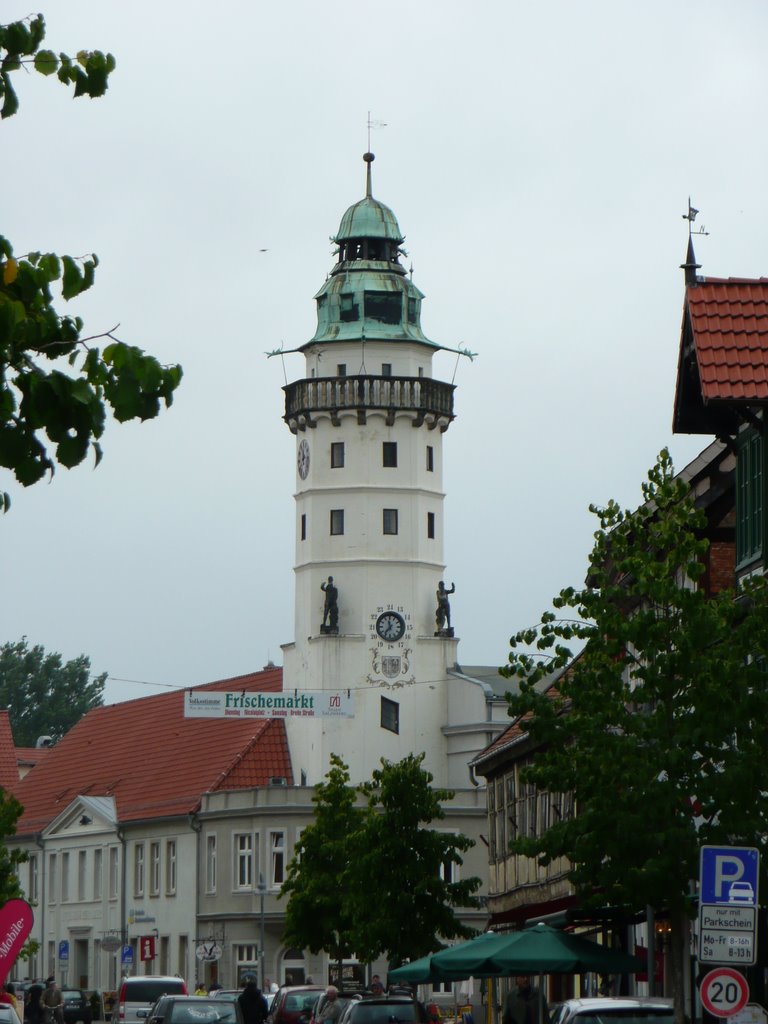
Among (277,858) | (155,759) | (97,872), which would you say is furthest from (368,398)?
(97,872)

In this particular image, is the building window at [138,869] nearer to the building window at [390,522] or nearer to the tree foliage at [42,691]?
the building window at [390,522]

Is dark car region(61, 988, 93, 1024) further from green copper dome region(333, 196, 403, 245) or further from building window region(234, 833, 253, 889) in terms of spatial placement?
green copper dome region(333, 196, 403, 245)

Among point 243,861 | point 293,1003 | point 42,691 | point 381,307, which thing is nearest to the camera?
point 293,1003

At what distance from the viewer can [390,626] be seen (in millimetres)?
84375

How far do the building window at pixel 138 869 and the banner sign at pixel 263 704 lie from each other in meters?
14.3

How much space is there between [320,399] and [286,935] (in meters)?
28.8

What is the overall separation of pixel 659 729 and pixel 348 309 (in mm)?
61928

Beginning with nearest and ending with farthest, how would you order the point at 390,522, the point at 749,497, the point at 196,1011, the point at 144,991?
the point at 196,1011
the point at 749,497
the point at 144,991
the point at 390,522

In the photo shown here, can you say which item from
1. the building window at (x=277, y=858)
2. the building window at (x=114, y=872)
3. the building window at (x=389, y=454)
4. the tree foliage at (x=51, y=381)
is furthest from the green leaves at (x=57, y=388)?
the building window at (x=114, y=872)

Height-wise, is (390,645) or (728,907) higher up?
(390,645)

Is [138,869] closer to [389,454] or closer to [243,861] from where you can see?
[243,861]

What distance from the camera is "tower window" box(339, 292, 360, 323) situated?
87.1m

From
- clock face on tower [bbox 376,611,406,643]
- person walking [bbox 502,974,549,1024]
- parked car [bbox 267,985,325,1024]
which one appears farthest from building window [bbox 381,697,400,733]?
person walking [bbox 502,974,549,1024]

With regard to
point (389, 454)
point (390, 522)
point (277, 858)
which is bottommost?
point (277, 858)
